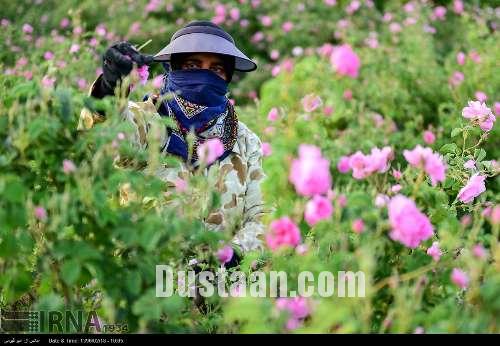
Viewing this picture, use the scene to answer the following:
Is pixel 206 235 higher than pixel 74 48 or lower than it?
lower

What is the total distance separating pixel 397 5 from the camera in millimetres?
7797

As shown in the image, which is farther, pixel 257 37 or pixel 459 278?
pixel 257 37

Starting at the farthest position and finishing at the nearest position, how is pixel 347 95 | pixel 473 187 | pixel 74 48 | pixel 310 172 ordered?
pixel 347 95 < pixel 74 48 < pixel 473 187 < pixel 310 172

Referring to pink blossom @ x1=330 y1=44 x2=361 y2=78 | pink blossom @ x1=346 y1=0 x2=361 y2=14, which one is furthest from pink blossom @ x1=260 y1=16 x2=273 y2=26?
pink blossom @ x1=330 y1=44 x2=361 y2=78

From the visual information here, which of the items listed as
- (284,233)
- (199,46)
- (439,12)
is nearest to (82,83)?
(199,46)

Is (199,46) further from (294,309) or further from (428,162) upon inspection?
(294,309)

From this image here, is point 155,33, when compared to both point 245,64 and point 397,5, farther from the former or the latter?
point 245,64

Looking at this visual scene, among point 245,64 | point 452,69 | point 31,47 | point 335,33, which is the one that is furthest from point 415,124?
point 31,47

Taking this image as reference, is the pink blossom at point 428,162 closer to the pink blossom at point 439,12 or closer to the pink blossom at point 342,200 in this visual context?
the pink blossom at point 342,200

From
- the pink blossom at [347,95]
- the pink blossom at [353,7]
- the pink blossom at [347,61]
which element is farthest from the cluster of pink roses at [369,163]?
the pink blossom at [353,7]

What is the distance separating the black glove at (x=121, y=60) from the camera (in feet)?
7.30

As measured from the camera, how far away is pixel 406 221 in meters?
1.55

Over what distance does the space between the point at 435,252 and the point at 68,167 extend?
0.88 m
